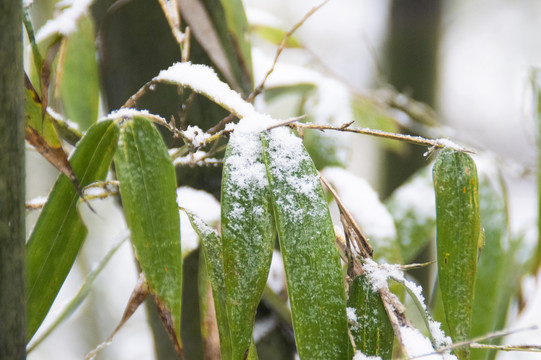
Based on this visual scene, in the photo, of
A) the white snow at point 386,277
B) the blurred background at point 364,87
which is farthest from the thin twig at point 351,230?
the blurred background at point 364,87

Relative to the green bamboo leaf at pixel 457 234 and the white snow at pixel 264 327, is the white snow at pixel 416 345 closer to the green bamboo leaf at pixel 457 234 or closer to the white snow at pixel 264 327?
the green bamboo leaf at pixel 457 234

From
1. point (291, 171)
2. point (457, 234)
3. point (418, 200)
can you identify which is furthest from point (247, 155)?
point (418, 200)

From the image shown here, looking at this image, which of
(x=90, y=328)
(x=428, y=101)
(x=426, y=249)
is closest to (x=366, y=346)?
(x=426, y=249)

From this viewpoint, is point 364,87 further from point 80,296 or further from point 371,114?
point 80,296

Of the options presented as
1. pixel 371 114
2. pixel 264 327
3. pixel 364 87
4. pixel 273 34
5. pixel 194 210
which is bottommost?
pixel 264 327

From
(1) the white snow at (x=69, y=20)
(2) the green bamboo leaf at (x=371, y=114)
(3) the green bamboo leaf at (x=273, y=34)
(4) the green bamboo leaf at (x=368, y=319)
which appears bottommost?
(4) the green bamboo leaf at (x=368, y=319)

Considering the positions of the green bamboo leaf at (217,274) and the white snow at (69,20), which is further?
the white snow at (69,20)

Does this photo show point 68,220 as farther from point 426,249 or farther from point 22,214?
point 426,249
